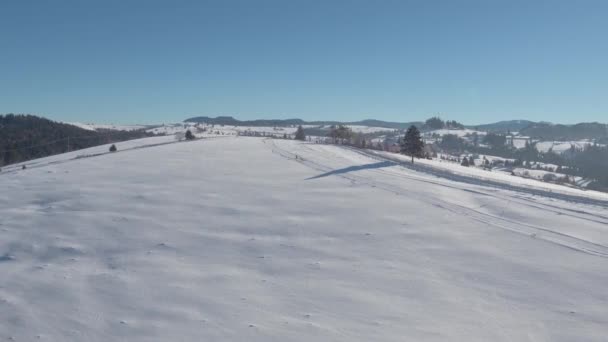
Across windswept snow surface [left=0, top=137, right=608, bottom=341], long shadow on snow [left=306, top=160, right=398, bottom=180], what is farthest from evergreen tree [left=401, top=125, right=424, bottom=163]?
windswept snow surface [left=0, top=137, right=608, bottom=341]

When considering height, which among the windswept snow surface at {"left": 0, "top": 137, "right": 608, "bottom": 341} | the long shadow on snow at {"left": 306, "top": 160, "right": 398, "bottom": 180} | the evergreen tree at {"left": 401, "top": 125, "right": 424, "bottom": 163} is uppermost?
the evergreen tree at {"left": 401, "top": 125, "right": 424, "bottom": 163}

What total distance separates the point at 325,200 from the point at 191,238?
7784mm

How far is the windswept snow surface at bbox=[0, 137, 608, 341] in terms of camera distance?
9.43m

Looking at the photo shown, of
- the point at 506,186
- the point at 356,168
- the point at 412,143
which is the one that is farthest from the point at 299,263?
the point at 412,143

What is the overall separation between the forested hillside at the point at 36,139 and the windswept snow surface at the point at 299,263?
6887cm

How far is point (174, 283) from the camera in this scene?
38.1 feet

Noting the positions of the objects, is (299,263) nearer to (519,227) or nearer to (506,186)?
(519,227)

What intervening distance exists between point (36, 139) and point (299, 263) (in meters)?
108

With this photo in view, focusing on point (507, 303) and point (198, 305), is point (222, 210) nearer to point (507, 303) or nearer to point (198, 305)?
point (198, 305)

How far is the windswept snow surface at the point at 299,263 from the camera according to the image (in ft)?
30.9

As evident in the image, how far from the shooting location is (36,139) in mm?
98625

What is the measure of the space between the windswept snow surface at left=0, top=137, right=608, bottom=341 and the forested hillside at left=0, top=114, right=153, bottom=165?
68.9 metres

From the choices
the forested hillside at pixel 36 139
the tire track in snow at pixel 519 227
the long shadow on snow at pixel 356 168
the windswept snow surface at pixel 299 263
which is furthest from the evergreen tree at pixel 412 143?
the forested hillside at pixel 36 139

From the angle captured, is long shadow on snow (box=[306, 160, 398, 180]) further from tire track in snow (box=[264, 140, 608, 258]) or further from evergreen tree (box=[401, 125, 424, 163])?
evergreen tree (box=[401, 125, 424, 163])
